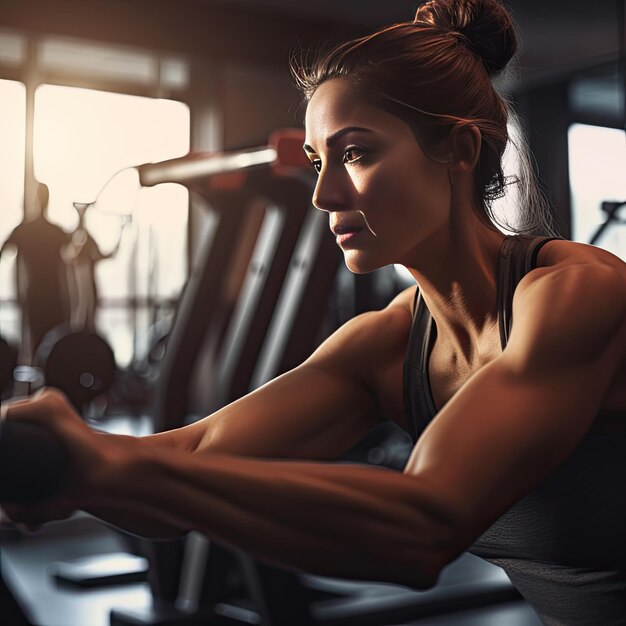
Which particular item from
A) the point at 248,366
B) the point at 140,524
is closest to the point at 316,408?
the point at 140,524

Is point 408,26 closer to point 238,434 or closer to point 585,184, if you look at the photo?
point 238,434

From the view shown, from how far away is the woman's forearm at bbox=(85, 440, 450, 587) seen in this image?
0.55m

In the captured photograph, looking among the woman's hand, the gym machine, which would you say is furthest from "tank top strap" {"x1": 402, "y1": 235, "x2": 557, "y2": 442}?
the gym machine

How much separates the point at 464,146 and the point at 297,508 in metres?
0.38

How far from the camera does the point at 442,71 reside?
2.59ft

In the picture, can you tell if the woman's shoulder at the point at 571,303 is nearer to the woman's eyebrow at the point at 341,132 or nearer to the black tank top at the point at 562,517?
the black tank top at the point at 562,517

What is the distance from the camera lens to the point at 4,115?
5863 mm

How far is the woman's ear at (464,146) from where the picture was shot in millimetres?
795

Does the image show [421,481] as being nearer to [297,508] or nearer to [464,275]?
[297,508]

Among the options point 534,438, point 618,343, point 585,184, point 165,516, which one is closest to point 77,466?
point 165,516

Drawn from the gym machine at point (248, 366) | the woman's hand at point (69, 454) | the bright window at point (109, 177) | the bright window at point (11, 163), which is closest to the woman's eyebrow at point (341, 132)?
the woman's hand at point (69, 454)

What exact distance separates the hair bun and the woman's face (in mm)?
137

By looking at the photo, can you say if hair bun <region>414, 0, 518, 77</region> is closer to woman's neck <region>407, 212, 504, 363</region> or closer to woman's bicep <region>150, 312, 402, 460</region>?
woman's neck <region>407, 212, 504, 363</region>

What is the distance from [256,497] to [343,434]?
368 mm
